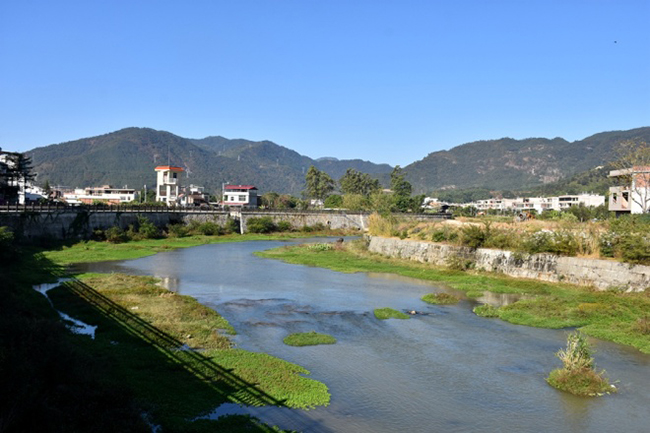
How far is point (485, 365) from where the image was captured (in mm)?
17203

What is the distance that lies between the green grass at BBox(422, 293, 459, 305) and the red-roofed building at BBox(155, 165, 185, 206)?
93.4 m

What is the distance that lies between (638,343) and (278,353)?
13038mm

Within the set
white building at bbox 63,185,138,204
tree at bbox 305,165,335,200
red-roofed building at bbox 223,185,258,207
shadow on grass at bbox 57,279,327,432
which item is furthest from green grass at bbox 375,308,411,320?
tree at bbox 305,165,335,200

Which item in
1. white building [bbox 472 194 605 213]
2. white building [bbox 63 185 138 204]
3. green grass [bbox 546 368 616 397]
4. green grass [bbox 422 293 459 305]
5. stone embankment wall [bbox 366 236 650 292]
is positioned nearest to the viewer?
green grass [bbox 546 368 616 397]

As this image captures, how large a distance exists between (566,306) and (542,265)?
7776 mm

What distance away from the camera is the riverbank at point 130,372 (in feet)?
35.1

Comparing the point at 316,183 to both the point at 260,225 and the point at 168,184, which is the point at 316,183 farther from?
the point at 260,225

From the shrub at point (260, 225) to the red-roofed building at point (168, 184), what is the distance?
34.9m

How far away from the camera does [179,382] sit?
14.2m

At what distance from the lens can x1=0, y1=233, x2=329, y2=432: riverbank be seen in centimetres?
1071

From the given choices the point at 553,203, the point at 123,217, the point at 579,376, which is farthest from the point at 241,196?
the point at 579,376

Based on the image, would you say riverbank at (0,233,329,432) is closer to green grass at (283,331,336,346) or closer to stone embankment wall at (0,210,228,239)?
green grass at (283,331,336,346)

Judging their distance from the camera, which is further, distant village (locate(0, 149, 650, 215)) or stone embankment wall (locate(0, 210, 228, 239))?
distant village (locate(0, 149, 650, 215))

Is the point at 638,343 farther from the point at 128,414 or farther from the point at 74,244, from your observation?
the point at 74,244
